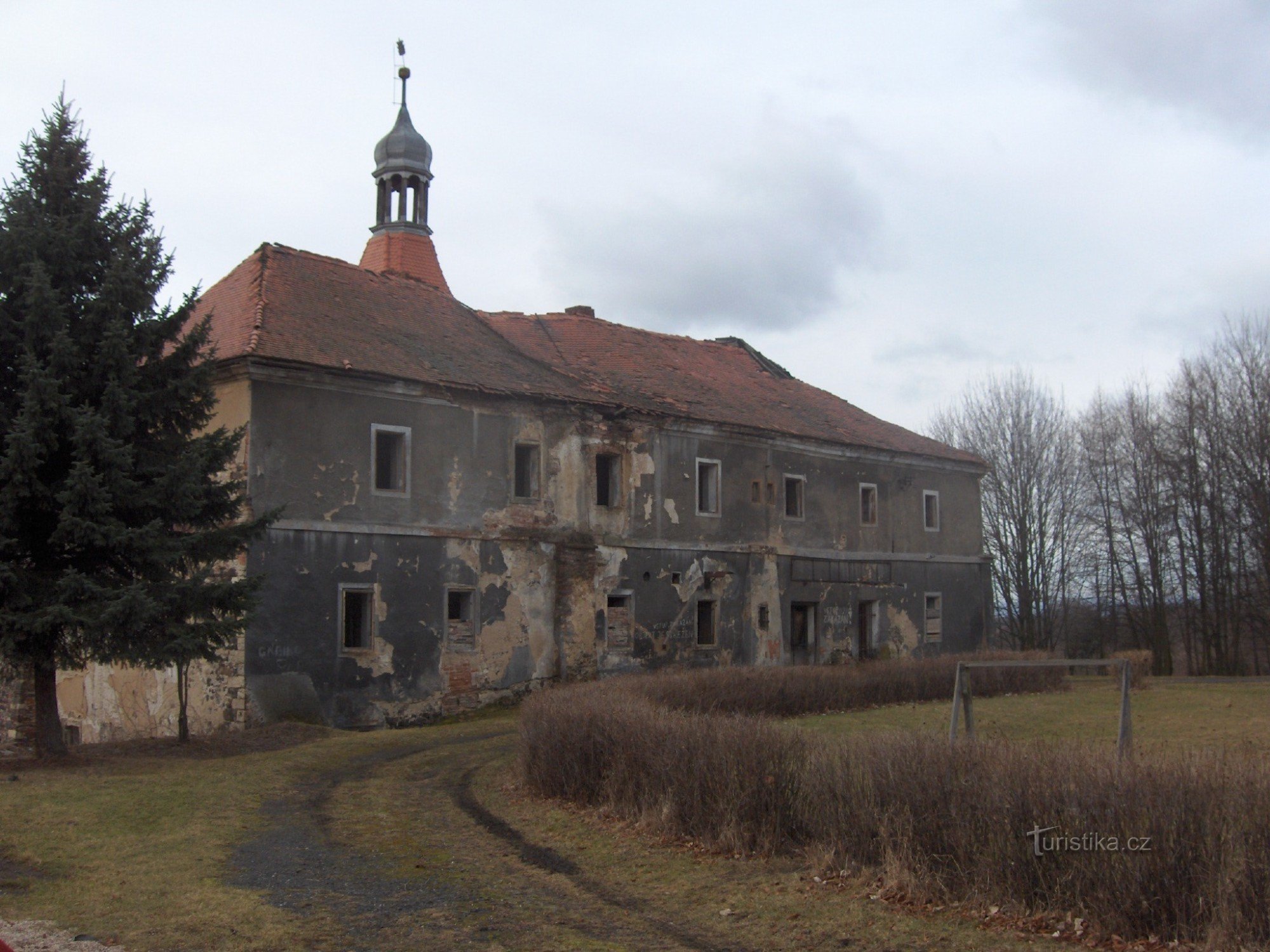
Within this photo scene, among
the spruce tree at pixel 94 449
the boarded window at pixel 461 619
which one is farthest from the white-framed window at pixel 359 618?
the spruce tree at pixel 94 449

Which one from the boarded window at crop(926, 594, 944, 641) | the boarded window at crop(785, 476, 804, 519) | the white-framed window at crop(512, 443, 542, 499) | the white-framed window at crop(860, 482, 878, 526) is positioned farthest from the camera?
the boarded window at crop(926, 594, 944, 641)

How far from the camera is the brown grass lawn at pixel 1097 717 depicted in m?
17.6

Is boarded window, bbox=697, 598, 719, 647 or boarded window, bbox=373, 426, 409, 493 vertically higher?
boarded window, bbox=373, 426, 409, 493

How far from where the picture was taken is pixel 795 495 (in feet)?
101

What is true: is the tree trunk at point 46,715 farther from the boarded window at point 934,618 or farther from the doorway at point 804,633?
the boarded window at point 934,618

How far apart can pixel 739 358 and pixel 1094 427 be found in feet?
66.0

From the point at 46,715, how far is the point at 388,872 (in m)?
7.70

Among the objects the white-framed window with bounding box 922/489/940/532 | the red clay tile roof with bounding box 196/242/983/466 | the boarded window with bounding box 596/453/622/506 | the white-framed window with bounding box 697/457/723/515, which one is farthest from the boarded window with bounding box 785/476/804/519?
the boarded window with bounding box 596/453/622/506

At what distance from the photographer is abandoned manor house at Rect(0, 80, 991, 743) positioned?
20859mm

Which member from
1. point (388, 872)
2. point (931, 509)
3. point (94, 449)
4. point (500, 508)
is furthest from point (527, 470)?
point (388, 872)

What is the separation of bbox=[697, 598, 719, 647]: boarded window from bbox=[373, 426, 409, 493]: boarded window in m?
8.69

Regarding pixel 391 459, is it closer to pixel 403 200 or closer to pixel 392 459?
pixel 392 459

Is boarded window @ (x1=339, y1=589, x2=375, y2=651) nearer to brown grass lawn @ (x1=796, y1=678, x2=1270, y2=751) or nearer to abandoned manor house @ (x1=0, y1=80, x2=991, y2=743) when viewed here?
abandoned manor house @ (x1=0, y1=80, x2=991, y2=743)

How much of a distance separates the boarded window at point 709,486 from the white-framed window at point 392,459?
326 inches
